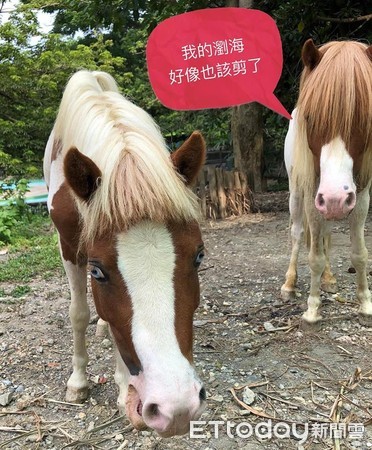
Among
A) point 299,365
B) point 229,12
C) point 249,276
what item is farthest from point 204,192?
point 299,365

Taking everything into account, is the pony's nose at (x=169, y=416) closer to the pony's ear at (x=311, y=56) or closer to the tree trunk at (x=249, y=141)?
the pony's ear at (x=311, y=56)

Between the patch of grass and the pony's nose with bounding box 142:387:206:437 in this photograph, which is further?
the patch of grass

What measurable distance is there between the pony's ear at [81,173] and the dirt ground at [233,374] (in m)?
1.54

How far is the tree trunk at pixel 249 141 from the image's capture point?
366 inches

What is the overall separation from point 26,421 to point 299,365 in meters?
1.93

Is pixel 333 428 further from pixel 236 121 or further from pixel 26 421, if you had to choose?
pixel 236 121

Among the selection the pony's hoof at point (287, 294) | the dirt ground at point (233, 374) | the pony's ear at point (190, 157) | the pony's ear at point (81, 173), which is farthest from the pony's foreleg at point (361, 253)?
the pony's ear at point (81, 173)

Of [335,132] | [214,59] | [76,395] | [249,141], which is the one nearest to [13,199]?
[249,141]

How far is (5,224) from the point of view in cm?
825

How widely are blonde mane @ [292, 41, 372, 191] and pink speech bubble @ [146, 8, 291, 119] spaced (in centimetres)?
93

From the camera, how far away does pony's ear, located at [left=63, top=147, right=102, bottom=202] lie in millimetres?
1720

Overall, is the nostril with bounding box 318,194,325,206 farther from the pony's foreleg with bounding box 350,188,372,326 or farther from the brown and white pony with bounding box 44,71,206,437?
the brown and white pony with bounding box 44,71,206,437

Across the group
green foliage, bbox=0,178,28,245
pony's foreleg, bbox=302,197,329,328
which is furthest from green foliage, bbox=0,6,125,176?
pony's foreleg, bbox=302,197,329,328

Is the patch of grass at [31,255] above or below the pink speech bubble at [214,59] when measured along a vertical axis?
below
